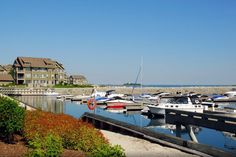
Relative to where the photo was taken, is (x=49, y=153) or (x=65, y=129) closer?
(x=49, y=153)

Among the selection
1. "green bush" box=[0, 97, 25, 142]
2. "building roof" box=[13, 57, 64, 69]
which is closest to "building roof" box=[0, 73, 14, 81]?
"building roof" box=[13, 57, 64, 69]

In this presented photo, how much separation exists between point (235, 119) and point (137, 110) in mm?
37686

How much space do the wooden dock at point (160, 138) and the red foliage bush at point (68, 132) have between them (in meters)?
3.14

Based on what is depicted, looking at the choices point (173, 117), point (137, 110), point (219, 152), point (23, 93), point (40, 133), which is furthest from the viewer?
point (23, 93)

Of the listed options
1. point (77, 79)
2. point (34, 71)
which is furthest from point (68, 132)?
point (77, 79)

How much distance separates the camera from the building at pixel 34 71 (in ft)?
375

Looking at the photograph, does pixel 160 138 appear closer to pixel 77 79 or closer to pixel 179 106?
pixel 179 106

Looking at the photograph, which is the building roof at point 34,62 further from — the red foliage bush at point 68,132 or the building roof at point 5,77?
the red foliage bush at point 68,132

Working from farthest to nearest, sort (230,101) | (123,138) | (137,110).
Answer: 1. (230,101)
2. (137,110)
3. (123,138)

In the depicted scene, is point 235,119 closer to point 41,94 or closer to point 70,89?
point 41,94

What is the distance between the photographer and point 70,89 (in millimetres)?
107688

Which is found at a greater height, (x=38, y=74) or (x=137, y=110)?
(x=38, y=74)

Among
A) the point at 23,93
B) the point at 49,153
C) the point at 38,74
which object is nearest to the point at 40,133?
the point at 49,153

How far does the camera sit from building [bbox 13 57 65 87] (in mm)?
114250
